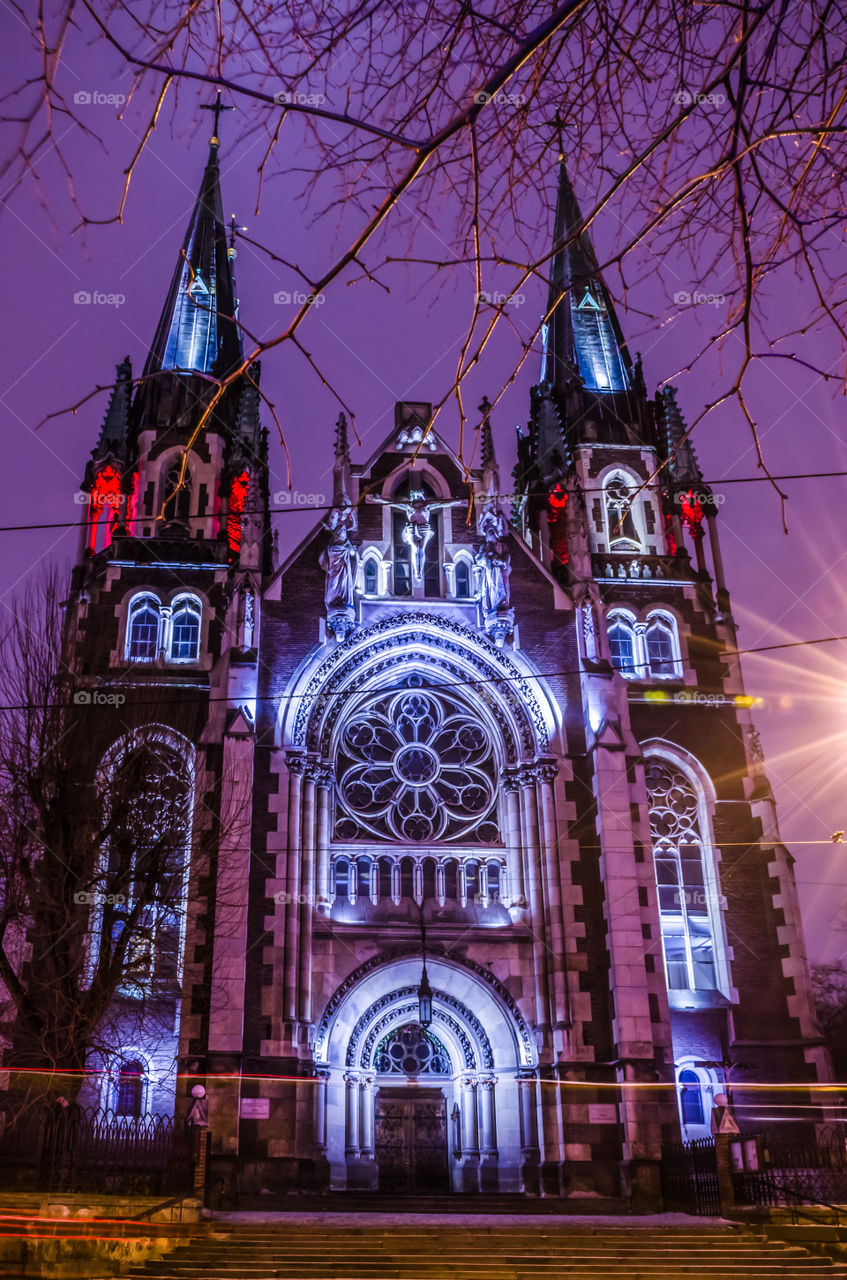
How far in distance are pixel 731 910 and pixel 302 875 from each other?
956 cm

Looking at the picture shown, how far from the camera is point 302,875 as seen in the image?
23.8m

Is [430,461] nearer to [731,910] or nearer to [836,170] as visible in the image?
[731,910]

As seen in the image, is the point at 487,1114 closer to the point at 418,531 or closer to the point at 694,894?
the point at 694,894

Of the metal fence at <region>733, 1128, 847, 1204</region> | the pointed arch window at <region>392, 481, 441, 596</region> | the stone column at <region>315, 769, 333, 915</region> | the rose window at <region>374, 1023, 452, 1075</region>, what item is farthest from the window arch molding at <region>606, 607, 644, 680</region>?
the metal fence at <region>733, 1128, 847, 1204</region>

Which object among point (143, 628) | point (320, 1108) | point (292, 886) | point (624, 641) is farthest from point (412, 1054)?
point (143, 628)

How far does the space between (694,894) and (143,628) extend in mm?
14303

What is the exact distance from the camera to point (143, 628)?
2781cm

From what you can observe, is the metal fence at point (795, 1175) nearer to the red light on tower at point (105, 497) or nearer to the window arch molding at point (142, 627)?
the window arch molding at point (142, 627)

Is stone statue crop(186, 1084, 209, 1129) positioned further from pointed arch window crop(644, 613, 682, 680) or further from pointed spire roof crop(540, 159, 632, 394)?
pointed spire roof crop(540, 159, 632, 394)

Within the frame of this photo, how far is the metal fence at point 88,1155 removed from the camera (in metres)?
16.9

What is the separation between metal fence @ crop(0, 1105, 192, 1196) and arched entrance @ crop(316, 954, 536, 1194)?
13.8 feet

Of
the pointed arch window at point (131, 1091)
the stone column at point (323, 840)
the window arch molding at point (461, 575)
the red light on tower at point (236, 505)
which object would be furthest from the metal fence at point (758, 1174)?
the red light on tower at point (236, 505)

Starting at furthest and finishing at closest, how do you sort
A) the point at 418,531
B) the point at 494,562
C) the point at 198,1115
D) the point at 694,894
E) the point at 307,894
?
the point at 418,531 → the point at 494,562 → the point at 694,894 → the point at 307,894 → the point at 198,1115

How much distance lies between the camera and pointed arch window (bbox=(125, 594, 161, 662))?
89.9ft
